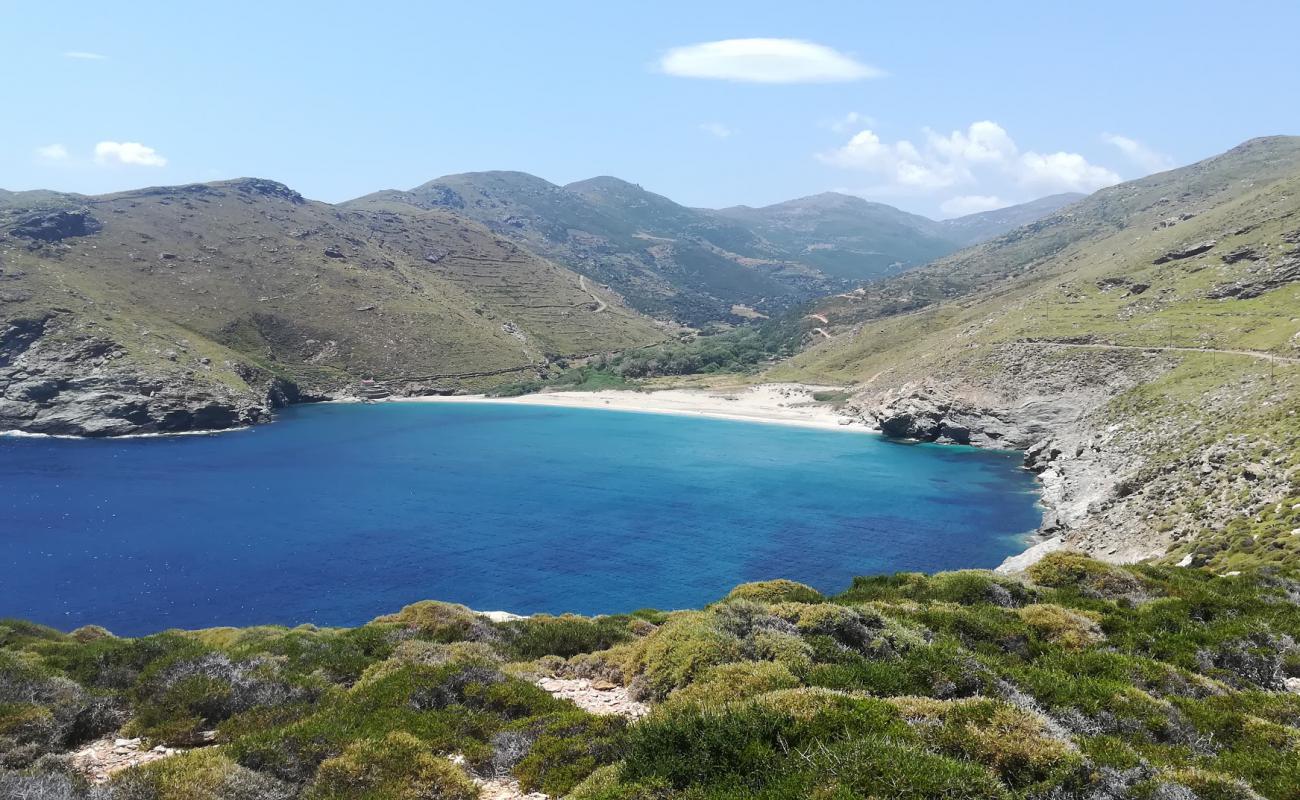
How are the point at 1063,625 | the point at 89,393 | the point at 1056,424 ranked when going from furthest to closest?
the point at 89,393 → the point at 1056,424 → the point at 1063,625

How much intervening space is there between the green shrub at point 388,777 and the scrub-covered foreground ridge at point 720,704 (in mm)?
40

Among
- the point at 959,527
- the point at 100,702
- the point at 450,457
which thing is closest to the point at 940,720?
the point at 100,702

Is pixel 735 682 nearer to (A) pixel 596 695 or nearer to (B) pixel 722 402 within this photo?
(A) pixel 596 695

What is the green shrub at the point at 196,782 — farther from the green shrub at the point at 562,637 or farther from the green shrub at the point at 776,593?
the green shrub at the point at 776,593

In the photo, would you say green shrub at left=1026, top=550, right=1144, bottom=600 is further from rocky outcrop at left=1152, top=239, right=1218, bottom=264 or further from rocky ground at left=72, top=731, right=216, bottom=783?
rocky outcrop at left=1152, top=239, right=1218, bottom=264

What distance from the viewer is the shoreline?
412 ft

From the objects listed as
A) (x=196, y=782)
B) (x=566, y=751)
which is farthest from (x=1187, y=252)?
(x=196, y=782)

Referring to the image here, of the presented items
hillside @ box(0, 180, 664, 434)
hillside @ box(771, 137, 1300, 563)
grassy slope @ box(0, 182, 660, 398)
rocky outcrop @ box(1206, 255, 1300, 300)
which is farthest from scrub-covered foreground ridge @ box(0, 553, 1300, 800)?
grassy slope @ box(0, 182, 660, 398)

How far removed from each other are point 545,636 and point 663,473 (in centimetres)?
6849

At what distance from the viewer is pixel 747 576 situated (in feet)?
163

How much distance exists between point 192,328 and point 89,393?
1451 inches

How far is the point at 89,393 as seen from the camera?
116 m

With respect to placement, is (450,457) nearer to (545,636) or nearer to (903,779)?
(545,636)

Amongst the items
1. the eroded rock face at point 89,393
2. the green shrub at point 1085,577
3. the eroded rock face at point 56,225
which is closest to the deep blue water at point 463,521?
the eroded rock face at point 89,393
